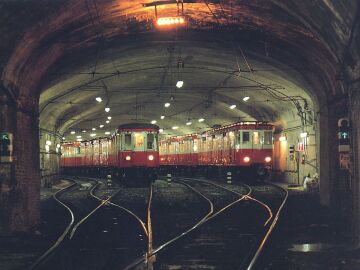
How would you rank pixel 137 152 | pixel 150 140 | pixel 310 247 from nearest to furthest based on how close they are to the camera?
pixel 310 247, pixel 137 152, pixel 150 140

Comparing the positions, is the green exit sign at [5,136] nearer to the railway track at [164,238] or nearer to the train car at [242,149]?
the railway track at [164,238]

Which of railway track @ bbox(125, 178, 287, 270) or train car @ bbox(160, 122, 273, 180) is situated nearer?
railway track @ bbox(125, 178, 287, 270)

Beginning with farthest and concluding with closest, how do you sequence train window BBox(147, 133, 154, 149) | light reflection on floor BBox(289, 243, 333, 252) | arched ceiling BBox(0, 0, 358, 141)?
train window BBox(147, 133, 154, 149) → arched ceiling BBox(0, 0, 358, 141) → light reflection on floor BBox(289, 243, 333, 252)

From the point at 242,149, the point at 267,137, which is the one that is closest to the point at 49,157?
the point at 242,149

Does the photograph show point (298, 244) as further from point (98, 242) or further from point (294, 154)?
point (294, 154)

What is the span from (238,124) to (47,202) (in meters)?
13.7

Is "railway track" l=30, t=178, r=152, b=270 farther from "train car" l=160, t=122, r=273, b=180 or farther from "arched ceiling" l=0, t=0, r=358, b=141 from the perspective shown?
"train car" l=160, t=122, r=273, b=180

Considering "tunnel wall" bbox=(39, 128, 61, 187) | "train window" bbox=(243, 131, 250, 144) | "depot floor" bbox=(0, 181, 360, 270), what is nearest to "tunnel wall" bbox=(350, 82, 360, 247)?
"depot floor" bbox=(0, 181, 360, 270)

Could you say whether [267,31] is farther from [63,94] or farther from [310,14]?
[63,94]

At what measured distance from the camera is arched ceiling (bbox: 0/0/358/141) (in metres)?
12.0

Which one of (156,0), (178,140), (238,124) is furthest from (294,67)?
(178,140)

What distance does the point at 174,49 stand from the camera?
757 inches

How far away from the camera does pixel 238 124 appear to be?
Answer: 106ft

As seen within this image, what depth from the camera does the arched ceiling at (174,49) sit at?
1205cm
